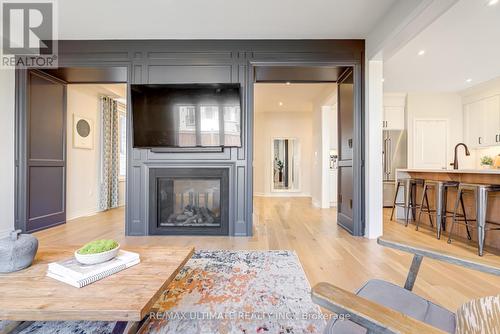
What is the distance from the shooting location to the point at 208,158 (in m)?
3.41

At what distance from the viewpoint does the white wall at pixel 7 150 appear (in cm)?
336

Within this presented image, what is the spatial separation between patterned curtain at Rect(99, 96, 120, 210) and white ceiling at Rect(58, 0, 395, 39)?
221cm

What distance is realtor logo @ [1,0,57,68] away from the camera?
9.18 ft

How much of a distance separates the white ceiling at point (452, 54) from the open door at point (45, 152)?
17.7ft

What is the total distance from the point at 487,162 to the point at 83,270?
7085mm

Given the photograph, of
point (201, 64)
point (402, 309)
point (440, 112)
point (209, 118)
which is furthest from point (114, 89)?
point (440, 112)

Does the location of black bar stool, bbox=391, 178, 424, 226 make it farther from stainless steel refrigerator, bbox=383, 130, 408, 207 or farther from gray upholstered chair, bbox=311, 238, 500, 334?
gray upholstered chair, bbox=311, 238, 500, 334

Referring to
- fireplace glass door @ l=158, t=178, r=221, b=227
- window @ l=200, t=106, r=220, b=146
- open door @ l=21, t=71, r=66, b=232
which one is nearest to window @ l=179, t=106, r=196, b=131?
window @ l=200, t=106, r=220, b=146

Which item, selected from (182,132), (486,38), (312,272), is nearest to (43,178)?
(182,132)

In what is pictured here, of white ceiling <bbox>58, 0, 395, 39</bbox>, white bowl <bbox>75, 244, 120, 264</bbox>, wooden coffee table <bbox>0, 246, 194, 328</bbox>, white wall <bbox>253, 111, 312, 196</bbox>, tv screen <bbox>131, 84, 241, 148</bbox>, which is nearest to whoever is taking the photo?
wooden coffee table <bbox>0, 246, 194, 328</bbox>

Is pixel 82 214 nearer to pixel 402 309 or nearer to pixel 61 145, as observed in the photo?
pixel 61 145

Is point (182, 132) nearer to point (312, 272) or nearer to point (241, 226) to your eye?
point (241, 226)

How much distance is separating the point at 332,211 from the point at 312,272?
340 centimetres

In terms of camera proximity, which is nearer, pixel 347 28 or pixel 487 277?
pixel 487 277
